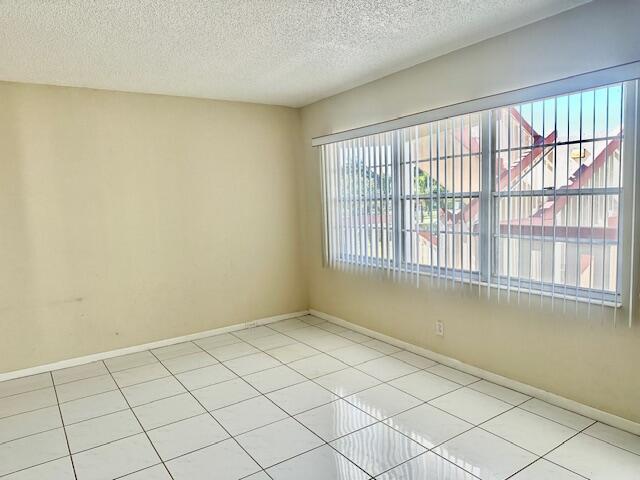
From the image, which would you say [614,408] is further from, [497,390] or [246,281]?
[246,281]

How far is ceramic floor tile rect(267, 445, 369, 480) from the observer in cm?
211

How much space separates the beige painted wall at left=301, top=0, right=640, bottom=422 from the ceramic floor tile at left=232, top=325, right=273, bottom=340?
990 mm

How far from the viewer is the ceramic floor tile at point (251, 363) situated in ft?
11.5

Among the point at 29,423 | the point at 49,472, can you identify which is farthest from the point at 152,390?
the point at 49,472

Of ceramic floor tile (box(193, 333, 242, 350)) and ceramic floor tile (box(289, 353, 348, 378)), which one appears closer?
ceramic floor tile (box(289, 353, 348, 378))

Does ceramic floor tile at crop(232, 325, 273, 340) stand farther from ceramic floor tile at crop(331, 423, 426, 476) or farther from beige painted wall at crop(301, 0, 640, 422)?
ceramic floor tile at crop(331, 423, 426, 476)

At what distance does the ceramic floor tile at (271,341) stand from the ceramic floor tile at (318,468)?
70.7 inches

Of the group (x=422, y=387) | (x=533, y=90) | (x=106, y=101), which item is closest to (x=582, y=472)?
(x=422, y=387)

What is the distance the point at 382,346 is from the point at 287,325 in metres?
1.23

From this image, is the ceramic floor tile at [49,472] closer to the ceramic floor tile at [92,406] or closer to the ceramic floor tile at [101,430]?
the ceramic floor tile at [101,430]

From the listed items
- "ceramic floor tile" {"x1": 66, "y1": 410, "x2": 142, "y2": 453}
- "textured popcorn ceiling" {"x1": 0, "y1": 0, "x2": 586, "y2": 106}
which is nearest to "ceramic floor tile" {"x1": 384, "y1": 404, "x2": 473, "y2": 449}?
"ceramic floor tile" {"x1": 66, "y1": 410, "x2": 142, "y2": 453}

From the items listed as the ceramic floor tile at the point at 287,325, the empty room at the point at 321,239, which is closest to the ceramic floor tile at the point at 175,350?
the empty room at the point at 321,239

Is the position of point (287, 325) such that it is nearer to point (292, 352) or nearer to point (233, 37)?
point (292, 352)

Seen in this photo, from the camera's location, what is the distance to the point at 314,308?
5039 mm
